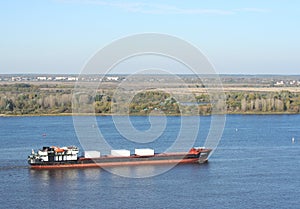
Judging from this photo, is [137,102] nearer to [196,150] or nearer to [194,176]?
[196,150]

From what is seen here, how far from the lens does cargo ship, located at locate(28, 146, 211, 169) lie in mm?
21500

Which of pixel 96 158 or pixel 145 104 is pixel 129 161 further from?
pixel 145 104

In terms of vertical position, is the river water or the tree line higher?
the tree line

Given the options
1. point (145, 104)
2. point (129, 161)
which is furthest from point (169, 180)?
point (145, 104)

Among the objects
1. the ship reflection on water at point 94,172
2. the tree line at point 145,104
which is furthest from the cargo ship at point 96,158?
the tree line at point 145,104

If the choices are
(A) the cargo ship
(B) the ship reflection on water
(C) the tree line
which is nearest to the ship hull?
(A) the cargo ship

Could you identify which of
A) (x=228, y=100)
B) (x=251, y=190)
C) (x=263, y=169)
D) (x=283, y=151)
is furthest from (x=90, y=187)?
(x=228, y=100)

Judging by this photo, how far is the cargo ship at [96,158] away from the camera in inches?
846

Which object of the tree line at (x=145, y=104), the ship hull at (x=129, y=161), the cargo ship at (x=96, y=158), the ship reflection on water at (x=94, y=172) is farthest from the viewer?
the tree line at (x=145, y=104)

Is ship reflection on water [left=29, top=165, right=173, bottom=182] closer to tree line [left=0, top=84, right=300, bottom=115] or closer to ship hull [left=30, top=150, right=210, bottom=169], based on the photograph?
ship hull [left=30, top=150, right=210, bottom=169]

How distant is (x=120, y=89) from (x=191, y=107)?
638 centimetres

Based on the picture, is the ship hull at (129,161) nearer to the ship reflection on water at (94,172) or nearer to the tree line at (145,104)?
the ship reflection on water at (94,172)

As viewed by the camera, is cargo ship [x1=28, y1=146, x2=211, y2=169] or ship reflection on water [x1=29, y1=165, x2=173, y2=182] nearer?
ship reflection on water [x1=29, y1=165, x2=173, y2=182]

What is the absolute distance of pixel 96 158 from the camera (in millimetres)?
21812
